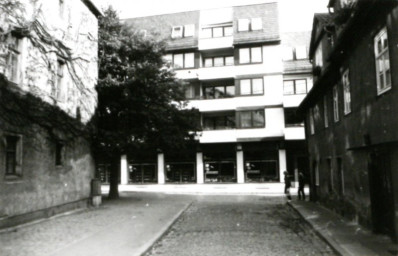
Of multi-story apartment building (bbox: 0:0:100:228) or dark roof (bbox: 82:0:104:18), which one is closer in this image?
multi-story apartment building (bbox: 0:0:100:228)

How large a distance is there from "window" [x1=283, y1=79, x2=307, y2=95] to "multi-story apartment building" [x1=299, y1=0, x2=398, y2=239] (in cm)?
1615

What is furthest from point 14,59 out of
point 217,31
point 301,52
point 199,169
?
point 301,52

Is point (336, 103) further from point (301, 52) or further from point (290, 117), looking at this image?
point (301, 52)

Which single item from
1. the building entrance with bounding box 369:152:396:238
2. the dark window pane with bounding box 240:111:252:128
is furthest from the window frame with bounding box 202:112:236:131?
the building entrance with bounding box 369:152:396:238

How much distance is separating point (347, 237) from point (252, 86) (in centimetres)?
2424

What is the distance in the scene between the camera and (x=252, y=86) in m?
33.1

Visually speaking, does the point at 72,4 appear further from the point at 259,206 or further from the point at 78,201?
the point at 259,206

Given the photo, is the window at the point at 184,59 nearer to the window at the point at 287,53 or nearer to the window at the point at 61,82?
the window at the point at 287,53

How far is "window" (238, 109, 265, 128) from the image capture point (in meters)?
32.5

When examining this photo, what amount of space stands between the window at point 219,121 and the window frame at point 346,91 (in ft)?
68.5

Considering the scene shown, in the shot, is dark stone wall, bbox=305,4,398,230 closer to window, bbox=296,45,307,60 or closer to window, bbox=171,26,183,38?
window, bbox=296,45,307,60

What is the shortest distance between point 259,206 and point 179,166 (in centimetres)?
1726

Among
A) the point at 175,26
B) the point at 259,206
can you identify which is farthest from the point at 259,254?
the point at 175,26

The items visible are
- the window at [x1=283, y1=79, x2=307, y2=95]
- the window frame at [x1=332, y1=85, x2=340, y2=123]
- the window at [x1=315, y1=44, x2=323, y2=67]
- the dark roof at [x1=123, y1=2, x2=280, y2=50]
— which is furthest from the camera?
the dark roof at [x1=123, y1=2, x2=280, y2=50]
